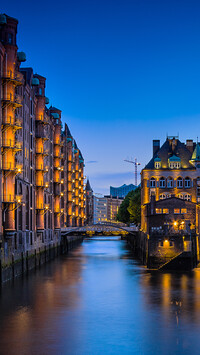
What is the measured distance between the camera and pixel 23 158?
64688 mm

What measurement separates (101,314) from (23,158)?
96.9 feet

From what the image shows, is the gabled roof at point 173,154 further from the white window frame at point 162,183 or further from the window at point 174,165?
the white window frame at point 162,183

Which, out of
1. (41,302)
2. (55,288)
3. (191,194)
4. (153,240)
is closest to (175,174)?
(191,194)

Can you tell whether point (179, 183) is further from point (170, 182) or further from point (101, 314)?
point (101, 314)

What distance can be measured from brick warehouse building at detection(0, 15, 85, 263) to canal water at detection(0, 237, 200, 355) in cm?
705

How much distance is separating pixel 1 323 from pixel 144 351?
→ 11120 millimetres

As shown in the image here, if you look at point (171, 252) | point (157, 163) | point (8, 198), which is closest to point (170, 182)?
point (157, 163)

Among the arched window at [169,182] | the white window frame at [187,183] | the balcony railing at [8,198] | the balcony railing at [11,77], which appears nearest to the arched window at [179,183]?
the white window frame at [187,183]

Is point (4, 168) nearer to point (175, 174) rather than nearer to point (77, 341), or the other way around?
point (77, 341)

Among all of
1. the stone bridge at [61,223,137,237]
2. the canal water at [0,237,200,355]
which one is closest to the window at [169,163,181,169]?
the stone bridge at [61,223,137,237]

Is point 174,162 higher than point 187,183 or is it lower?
higher

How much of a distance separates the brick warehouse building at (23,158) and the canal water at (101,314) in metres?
7.05

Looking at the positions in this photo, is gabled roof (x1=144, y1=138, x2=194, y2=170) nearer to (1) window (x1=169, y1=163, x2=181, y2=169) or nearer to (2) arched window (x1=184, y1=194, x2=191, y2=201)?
(1) window (x1=169, y1=163, x2=181, y2=169)

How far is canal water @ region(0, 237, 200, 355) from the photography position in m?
31.4
